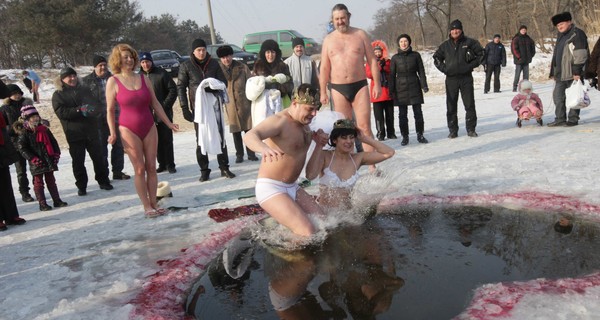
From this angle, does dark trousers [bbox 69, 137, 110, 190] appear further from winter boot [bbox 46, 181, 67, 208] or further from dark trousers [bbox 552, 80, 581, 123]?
dark trousers [bbox 552, 80, 581, 123]

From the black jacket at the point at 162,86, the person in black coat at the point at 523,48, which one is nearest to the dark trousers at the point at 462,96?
the black jacket at the point at 162,86

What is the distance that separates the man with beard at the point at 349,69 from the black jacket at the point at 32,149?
11.6ft

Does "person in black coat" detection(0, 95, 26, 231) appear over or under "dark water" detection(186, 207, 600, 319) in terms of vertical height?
over

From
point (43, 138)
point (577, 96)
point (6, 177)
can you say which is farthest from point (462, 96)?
point (6, 177)

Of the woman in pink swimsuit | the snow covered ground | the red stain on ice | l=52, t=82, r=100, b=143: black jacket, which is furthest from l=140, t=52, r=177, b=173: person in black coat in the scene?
the red stain on ice

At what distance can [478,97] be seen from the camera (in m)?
14.3

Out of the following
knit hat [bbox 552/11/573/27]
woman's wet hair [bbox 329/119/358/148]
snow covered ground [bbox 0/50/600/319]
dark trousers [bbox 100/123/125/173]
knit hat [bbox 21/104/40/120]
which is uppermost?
knit hat [bbox 552/11/573/27]

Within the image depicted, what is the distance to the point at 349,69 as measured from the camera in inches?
229

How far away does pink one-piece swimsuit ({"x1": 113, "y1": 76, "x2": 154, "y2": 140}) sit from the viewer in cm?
495

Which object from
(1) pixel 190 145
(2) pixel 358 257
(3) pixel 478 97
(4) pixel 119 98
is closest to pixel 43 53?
(1) pixel 190 145

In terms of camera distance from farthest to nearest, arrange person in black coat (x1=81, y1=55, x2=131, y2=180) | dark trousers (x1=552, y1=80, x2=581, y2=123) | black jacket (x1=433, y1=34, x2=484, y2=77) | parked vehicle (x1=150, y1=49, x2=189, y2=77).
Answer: parked vehicle (x1=150, y1=49, x2=189, y2=77)
dark trousers (x1=552, y1=80, x2=581, y2=123)
black jacket (x1=433, y1=34, x2=484, y2=77)
person in black coat (x1=81, y1=55, x2=131, y2=180)

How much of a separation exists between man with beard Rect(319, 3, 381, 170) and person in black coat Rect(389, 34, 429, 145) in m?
2.36

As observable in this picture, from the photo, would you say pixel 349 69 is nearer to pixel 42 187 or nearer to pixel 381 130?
pixel 381 130

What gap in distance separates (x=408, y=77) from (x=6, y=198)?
6177mm
